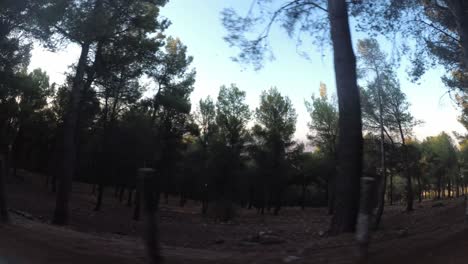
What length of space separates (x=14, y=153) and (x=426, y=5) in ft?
163

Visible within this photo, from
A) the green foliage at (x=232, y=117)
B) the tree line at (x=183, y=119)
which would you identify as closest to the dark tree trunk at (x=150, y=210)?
the tree line at (x=183, y=119)

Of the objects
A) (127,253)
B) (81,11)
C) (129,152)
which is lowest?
(127,253)

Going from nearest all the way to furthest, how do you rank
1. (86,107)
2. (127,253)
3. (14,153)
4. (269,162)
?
(127,253)
(86,107)
(269,162)
(14,153)

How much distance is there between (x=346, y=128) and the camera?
8109 mm

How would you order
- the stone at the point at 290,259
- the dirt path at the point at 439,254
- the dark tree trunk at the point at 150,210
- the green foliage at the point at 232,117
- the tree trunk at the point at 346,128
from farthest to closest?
the green foliage at the point at 232,117 < the tree trunk at the point at 346,128 < the stone at the point at 290,259 < the dirt path at the point at 439,254 < the dark tree trunk at the point at 150,210

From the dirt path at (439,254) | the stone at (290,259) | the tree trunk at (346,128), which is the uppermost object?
the tree trunk at (346,128)

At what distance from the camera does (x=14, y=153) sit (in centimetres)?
5000

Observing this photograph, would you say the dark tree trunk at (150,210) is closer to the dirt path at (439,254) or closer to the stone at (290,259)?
the stone at (290,259)

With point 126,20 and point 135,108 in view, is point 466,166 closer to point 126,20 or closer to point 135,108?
point 135,108

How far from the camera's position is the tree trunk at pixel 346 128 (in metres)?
7.91

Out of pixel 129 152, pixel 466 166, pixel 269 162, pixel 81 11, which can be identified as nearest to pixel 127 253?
pixel 81 11

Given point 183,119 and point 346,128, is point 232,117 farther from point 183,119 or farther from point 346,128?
point 346,128

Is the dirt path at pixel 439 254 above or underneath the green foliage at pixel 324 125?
underneath

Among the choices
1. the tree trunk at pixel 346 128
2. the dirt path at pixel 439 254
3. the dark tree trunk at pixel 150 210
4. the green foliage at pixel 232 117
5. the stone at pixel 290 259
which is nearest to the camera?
the dark tree trunk at pixel 150 210
